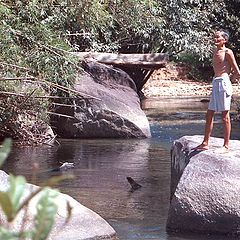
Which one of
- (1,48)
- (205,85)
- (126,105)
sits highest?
(1,48)

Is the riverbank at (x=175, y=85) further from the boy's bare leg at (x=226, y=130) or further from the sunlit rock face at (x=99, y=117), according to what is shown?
the boy's bare leg at (x=226, y=130)

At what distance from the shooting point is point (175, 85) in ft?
99.6

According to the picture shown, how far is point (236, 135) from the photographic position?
1523 centimetres

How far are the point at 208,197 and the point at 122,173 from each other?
391 centimetres

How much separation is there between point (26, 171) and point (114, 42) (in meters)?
11.1

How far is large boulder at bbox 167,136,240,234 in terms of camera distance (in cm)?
666

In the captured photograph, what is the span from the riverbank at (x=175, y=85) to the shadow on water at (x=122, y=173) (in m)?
10.9

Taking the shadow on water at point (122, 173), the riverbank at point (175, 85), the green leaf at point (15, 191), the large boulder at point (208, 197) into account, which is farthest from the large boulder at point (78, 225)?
the riverbank at point (175, 85)

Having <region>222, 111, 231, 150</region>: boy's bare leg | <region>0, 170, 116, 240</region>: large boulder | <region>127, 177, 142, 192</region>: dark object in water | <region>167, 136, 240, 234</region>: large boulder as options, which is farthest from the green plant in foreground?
<region>127, 177, 142, 192</region>: dark object in water

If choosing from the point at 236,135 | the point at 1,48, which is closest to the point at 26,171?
the point at 1,48

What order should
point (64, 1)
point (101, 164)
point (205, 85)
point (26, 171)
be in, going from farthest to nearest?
point (205, 85), point (64, 1), point (101, 164), point (26, 171)

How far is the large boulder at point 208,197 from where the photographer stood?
6.66 m

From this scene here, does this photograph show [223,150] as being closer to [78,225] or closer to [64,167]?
[78,225]

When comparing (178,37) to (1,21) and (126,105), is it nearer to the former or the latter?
(126,105)
